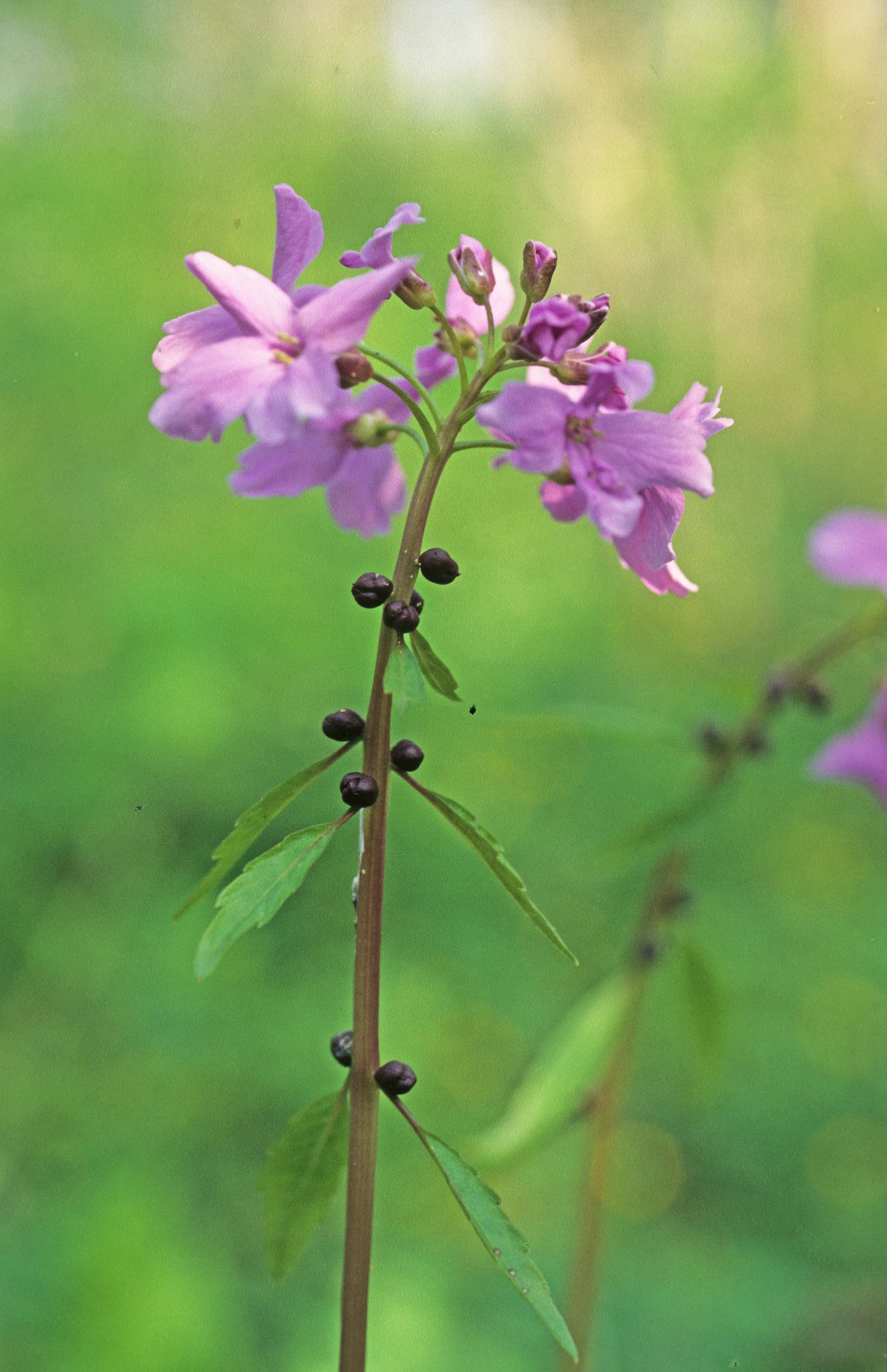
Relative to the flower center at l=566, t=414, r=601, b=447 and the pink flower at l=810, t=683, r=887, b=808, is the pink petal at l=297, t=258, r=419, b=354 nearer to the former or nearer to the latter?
the flower center at l=566, t=414, r=601, b=447

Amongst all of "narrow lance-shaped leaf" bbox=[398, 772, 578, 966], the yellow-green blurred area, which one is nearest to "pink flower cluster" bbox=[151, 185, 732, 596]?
"narrow lance-shaped leaf" bbox=[398, 772, 578, 966]

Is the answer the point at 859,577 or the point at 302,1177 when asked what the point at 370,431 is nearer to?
the point at 302,1177

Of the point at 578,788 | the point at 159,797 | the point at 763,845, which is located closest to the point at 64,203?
the point at 159,797

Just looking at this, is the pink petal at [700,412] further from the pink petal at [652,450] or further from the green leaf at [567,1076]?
the green leaf at [567,1076]

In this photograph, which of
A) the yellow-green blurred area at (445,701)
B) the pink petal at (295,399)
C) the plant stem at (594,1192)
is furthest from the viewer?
the yellow-green blurred area at (445,701)

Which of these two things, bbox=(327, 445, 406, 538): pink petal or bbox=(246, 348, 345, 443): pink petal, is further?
bbox=(327, 445, 406, 538): pink petal

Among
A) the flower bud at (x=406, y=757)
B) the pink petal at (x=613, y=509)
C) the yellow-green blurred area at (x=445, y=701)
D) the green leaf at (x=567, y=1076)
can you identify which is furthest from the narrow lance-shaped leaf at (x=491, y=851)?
the green leaf at (x=567, y=1076)

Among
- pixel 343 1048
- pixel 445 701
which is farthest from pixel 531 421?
pixel 445 701
